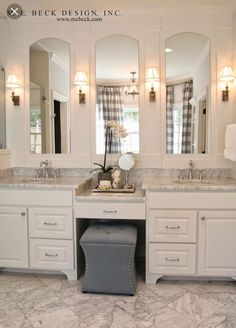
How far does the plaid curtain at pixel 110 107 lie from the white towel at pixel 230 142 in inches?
40.6

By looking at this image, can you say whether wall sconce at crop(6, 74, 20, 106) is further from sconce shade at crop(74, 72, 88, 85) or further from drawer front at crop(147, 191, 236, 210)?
drawer front at crop(147, 191, 236, 210)

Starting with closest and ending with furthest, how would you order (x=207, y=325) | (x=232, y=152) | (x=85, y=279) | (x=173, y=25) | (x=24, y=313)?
(x=207, y=325) < (x=24, y=313) < (x=85, y=279) < (x=232, y=152) < (x=173, y=25)

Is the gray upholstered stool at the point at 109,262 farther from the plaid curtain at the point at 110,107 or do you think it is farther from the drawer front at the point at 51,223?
the plaid curtain at the point at 110,107

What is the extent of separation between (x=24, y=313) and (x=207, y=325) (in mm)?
1290

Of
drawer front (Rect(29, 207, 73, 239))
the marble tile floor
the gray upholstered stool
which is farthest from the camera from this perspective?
drawer front (Rect(29, 207, 73, 239))

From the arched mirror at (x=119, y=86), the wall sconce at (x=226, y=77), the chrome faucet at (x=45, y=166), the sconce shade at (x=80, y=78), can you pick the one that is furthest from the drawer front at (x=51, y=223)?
the wall sconce at (x=226, y=77)

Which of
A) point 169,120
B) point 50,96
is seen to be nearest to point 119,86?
point 169,120

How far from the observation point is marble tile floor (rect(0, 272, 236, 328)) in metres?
2.14

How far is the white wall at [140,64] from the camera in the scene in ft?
10.0

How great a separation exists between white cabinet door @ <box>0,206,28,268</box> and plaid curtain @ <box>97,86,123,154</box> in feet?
3.67

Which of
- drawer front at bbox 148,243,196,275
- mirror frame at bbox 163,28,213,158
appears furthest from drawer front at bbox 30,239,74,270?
mirror frame at bbox 163,28,213,158

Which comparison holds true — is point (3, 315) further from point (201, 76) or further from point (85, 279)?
point (201, 76)

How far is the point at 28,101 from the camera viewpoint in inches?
128

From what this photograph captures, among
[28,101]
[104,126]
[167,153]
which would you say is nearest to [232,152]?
[167,153]
